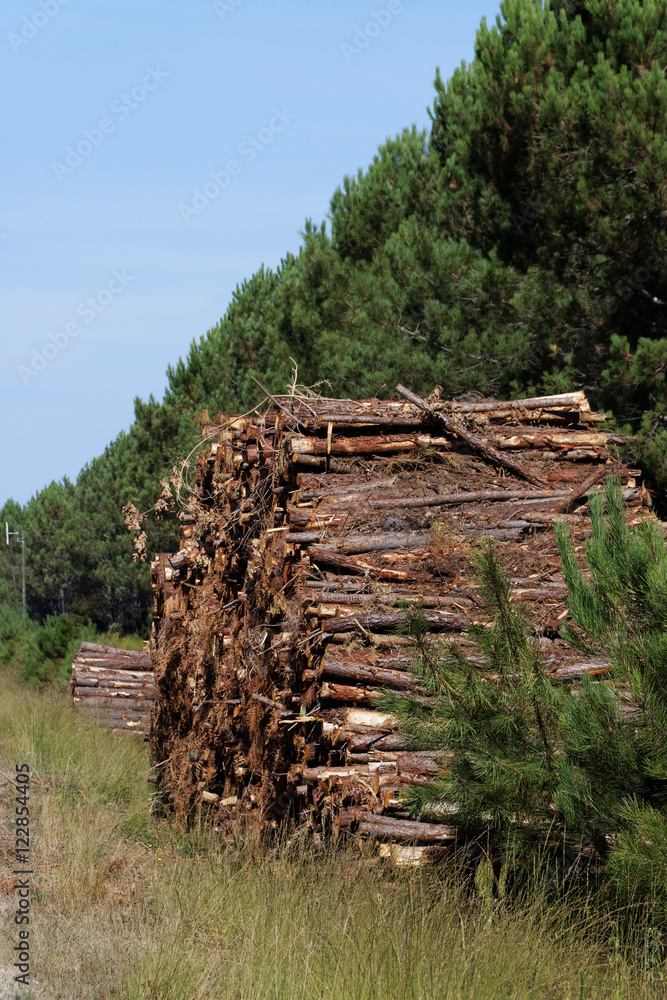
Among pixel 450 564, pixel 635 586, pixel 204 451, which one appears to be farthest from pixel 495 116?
pixel 635 586

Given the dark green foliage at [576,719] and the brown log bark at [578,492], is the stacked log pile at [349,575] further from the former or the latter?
the dark green foliage at [576,719]

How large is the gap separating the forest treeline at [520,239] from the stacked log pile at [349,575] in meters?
3.15

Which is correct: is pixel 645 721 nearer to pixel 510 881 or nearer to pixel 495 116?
pixel 510 881

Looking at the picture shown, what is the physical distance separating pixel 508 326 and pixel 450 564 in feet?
23.6

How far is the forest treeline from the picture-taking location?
10.6 meters

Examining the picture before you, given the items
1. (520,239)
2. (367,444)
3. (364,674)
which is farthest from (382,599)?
(520,239)

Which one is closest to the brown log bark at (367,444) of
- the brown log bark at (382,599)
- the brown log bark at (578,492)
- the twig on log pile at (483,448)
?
the twig on log pile at (483,448)

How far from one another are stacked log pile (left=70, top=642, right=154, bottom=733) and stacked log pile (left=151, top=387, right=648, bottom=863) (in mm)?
5169

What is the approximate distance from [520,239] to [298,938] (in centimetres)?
1031

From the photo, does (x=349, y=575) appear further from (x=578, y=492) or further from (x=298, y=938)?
(x=298, y=938)

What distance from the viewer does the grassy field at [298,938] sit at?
3.21m

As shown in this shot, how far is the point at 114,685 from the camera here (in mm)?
13773

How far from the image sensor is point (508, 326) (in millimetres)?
11977

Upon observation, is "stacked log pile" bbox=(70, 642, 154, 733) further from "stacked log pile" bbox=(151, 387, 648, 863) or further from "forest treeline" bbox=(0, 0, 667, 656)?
"stacked log pile" bbox=(151, 387, 648, 863)
